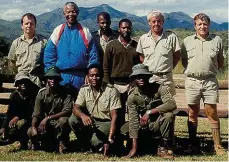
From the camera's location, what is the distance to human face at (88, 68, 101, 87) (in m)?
6.63

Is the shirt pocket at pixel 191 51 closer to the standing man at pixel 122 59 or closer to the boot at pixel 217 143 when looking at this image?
the standing man at pixel 122 59

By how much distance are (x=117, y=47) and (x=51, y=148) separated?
184 cm

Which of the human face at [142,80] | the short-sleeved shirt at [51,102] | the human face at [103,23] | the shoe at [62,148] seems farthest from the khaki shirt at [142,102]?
the human face at [103,23]

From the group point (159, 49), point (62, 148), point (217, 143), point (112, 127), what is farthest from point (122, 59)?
point (217, 143)

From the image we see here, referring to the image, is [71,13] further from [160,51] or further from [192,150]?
[192,150]

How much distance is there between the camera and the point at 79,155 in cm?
669

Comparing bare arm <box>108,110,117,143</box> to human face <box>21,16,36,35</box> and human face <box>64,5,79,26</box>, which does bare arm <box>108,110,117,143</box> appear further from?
human face <box>21,16,36,35</box>

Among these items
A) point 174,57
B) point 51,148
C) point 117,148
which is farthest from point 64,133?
point 174,57

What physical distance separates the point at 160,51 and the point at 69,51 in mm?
1393

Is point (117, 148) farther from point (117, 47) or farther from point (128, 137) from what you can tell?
point (117, 47)

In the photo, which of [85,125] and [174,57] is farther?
[174,57]

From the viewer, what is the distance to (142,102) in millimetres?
6684

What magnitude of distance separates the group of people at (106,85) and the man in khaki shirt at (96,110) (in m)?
0.01

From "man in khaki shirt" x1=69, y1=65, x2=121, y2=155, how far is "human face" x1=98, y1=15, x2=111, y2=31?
1016 millimetres
